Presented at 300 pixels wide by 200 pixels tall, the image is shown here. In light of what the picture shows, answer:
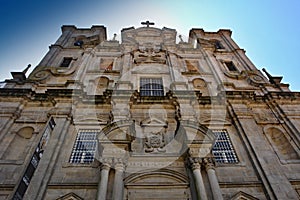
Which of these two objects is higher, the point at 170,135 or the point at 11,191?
the point at 170,135

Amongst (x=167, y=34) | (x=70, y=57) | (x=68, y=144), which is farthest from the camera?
(x=167, y=34)

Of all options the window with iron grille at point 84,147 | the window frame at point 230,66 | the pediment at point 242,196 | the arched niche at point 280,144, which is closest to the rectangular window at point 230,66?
the window frame at point 230,66

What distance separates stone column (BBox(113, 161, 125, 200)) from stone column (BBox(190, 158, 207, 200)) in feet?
9.53

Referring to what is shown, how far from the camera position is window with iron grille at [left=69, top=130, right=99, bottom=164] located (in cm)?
1165

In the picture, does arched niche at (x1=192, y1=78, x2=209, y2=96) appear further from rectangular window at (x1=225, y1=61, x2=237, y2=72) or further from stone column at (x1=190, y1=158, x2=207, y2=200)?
stone column at (x1=190, y1=158, x2=207, y2=200)

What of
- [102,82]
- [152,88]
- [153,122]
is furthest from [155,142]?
[102,82]

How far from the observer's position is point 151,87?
1709cm

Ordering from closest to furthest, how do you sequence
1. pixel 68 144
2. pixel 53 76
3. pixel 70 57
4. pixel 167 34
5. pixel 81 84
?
pixel 68 144 < pixel 81 84 < pixel 53 76 < pixel 70 57 < pixel 167 34

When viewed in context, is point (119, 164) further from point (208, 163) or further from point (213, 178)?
point (213, 178)

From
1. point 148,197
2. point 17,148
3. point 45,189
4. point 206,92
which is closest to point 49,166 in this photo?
point 45,189

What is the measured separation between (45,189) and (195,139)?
659 centimetres

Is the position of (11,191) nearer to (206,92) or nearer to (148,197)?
(148,197)

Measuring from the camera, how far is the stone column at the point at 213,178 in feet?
30.4

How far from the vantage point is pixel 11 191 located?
9.98 metres
